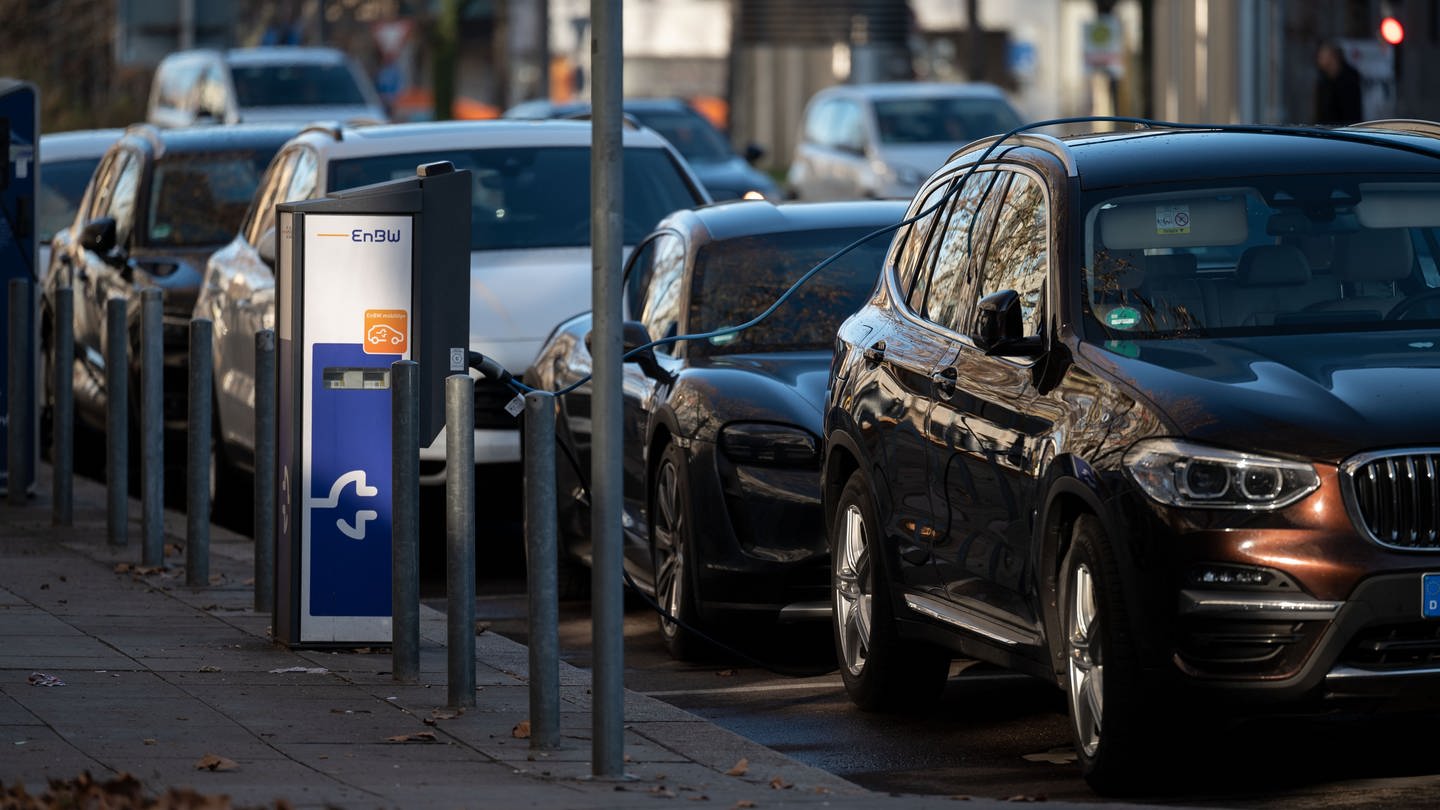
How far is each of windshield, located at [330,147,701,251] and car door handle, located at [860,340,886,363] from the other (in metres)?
4.87

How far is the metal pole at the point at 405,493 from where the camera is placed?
344 inches

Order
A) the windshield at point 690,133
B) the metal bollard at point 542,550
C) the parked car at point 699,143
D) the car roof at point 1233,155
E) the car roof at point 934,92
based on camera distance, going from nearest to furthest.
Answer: the metal bollard at point 542,550
the car roof at point 1233,155
the parked car at point 699,143
the windshield at point 690,133
the car roof at point 934,92

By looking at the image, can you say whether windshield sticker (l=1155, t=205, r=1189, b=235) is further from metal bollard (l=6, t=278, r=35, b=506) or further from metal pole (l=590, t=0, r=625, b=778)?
metal bollard (l=6, t=278, r=35, b=506)

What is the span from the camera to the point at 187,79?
38125mm

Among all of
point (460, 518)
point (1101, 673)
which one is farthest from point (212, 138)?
point (1101, 673)

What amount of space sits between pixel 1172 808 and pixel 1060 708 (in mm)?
1950

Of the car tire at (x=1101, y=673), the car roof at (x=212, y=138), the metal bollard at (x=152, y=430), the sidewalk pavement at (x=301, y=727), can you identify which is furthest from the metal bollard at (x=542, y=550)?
the car roof at (x=212, y=138)

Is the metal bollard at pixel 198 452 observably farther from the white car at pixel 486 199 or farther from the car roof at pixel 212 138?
the car roof at pixel 212 138

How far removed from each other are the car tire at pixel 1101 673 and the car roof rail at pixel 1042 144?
1388 mm

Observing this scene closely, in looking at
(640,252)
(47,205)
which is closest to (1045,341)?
(640,252)

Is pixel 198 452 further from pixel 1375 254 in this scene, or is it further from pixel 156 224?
pixel 156 224

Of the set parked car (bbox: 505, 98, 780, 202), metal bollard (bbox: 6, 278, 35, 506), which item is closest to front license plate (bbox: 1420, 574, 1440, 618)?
metal bollard (bbox: 6, 278, 35, 506)

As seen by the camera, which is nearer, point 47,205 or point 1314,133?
point 1314,133

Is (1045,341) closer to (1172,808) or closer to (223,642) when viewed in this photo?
(1172,808)
